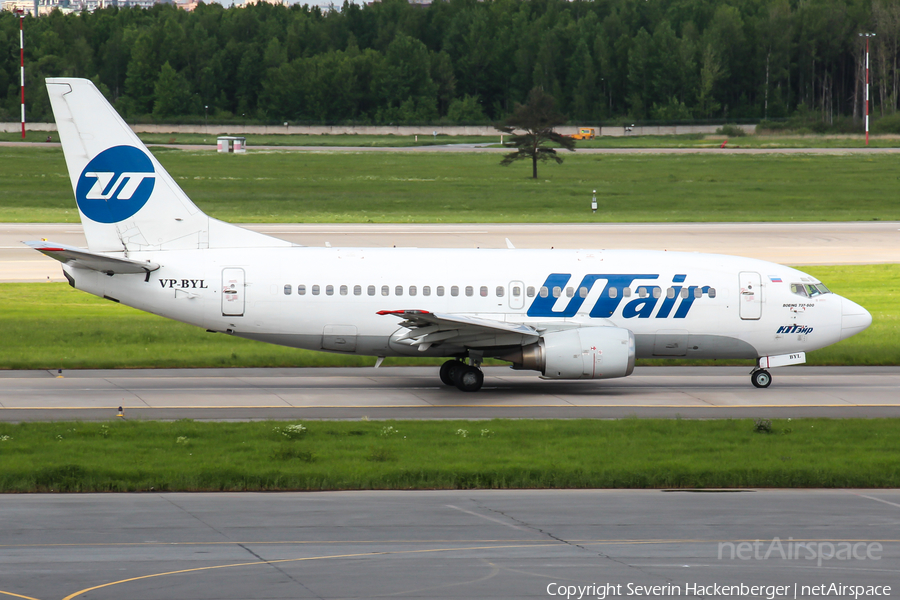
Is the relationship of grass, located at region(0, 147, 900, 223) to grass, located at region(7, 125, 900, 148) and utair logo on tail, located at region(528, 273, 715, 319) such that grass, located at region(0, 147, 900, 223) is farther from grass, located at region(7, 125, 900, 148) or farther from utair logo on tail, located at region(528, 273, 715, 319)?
utair logo on tail, located at region(528, 273, 715, 319)

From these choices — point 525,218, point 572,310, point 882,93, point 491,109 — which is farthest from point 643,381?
point 491,109

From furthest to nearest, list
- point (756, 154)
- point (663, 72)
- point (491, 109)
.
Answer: point (491, 109) → point (663, 72) → point (756, 154)

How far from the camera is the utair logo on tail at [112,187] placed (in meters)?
26.6

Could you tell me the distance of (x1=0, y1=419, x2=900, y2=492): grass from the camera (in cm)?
1748

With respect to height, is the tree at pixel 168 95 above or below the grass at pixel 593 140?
above

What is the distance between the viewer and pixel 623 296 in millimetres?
26734

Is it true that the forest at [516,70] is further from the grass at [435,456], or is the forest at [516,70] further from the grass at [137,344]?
the grass at [435,456]

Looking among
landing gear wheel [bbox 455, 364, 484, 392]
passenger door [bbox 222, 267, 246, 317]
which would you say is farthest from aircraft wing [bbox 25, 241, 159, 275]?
landing gear wheel [bbox 455, 364, 484, 392]

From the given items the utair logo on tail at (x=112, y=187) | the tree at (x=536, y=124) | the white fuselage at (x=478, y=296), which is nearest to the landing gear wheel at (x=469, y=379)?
the white fuselage at (x=478, y=296)

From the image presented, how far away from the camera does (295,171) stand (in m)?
99.6

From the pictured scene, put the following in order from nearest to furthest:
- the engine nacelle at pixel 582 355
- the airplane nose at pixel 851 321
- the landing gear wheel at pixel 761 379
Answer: the engine nacelle at pixel 582 355 < the airplane nose at pixel 851 321 < the landing gear wheel at pixel 761 379

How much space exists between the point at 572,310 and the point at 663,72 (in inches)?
5998

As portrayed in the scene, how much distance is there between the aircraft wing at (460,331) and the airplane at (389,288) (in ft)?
0.17

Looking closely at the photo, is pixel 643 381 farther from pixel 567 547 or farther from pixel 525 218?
pixel 525 218
